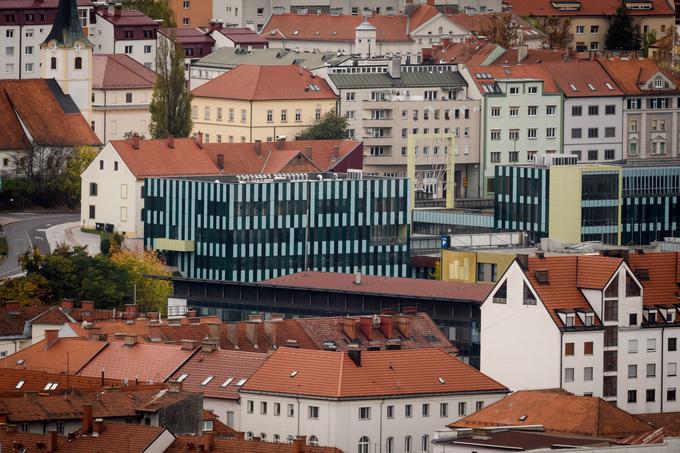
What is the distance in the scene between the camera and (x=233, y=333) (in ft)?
463

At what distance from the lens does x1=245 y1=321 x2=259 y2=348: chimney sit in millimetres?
141000

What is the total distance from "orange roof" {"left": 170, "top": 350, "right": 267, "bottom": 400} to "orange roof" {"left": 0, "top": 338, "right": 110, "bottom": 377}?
4.79 m

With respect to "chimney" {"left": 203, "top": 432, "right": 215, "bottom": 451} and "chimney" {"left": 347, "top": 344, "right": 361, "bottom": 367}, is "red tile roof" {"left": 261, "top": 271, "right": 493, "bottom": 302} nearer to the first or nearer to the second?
"chimney" {"left": 347, "top": 344, "right": 361, "bottom": 367}

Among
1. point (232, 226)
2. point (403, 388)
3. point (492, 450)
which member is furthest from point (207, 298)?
point (492, 450)

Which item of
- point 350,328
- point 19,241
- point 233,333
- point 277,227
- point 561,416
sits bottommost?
point 561,416

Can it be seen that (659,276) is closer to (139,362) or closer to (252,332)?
(252,332)

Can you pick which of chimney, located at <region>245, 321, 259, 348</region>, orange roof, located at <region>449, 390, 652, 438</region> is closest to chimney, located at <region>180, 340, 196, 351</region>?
chimney, located at <region>245, 321, 259, 348</region>

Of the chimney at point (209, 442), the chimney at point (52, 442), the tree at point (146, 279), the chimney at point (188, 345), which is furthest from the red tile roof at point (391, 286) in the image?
the chimney at point (52, 442)

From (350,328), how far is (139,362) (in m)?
11.1

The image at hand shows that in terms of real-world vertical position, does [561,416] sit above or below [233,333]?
below

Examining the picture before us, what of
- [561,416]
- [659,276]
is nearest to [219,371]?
[561,416]

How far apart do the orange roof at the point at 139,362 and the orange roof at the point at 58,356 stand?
52 centimetres

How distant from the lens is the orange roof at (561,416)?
121m

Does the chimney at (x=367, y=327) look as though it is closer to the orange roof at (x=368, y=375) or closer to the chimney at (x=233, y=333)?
the chimney at (x=233, y=333)
